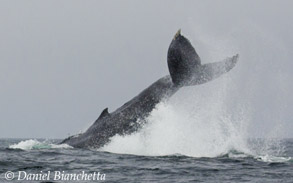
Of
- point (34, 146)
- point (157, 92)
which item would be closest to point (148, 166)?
point (157, 92)

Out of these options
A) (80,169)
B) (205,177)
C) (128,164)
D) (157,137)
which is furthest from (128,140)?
(205,177)

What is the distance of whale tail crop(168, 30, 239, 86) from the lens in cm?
1351

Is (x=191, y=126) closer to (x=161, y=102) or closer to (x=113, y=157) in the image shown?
(x=161, y=102)

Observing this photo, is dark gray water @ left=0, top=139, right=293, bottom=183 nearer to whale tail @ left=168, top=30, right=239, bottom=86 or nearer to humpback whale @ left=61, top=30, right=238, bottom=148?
humpback whale @ left=61, top=30, right=238, bottom=148

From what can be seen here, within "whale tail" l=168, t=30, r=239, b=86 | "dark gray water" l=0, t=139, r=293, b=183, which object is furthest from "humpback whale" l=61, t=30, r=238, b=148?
"dark gray water" l=0, t=139, r=293, b=183

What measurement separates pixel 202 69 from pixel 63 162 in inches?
182

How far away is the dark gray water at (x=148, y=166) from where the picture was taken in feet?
35.4

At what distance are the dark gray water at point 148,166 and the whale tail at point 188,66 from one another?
2197 millimetres

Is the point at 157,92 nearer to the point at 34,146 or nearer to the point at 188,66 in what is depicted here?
the point at 188,66

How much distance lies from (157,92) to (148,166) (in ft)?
10.9

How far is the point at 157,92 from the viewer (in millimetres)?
14953

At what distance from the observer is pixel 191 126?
54.2ft

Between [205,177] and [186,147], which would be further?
[186,147]

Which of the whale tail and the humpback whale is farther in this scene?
the humpback whale
